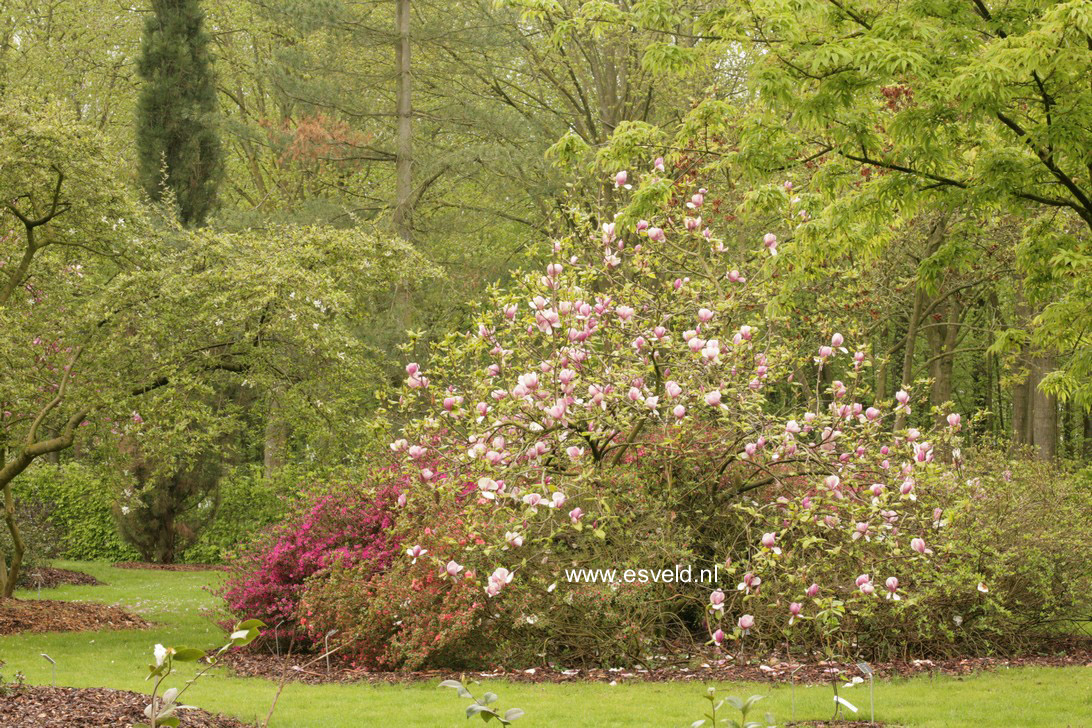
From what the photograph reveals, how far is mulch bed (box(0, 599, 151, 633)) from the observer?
459 inches

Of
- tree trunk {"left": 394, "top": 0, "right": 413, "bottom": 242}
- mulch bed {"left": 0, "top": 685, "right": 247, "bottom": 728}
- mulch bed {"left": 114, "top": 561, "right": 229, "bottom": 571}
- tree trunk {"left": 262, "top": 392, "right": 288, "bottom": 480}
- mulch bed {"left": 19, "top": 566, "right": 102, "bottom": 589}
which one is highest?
tree trunk {"left": 394, "top": 0, "right": 413, "bottom": 242}

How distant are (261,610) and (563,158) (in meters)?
5.37

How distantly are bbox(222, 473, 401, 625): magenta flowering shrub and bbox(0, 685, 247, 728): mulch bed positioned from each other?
4.00 m

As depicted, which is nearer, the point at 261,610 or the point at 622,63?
the point at 261,610

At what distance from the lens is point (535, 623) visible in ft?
28.4

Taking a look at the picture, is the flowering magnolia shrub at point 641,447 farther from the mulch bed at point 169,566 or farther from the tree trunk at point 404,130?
the mulch bed at point 169,566

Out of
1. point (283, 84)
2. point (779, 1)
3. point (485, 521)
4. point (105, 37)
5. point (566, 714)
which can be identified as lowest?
point (566, 714)

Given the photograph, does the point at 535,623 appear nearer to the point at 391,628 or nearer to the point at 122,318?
the point at 391,628

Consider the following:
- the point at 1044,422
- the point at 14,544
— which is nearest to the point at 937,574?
the point at 1044,422

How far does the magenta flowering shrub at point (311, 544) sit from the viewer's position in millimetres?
10195

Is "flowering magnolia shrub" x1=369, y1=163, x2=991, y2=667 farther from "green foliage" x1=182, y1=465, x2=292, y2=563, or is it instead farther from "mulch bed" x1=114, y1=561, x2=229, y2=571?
"green foliage" x1=182, y1=465, x2=292, y2=563

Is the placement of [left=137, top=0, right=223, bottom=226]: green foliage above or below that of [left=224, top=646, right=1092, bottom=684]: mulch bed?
above

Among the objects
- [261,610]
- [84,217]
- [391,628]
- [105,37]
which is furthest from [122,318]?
[105,37]

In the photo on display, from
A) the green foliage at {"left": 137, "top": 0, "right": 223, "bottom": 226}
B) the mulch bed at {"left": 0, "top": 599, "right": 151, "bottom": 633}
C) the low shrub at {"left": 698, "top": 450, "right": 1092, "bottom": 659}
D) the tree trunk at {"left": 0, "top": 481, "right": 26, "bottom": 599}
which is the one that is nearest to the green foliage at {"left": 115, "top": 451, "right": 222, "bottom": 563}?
the green foliage at {"left": 137, "top": 0, "right": 223, "bottom": 226}
